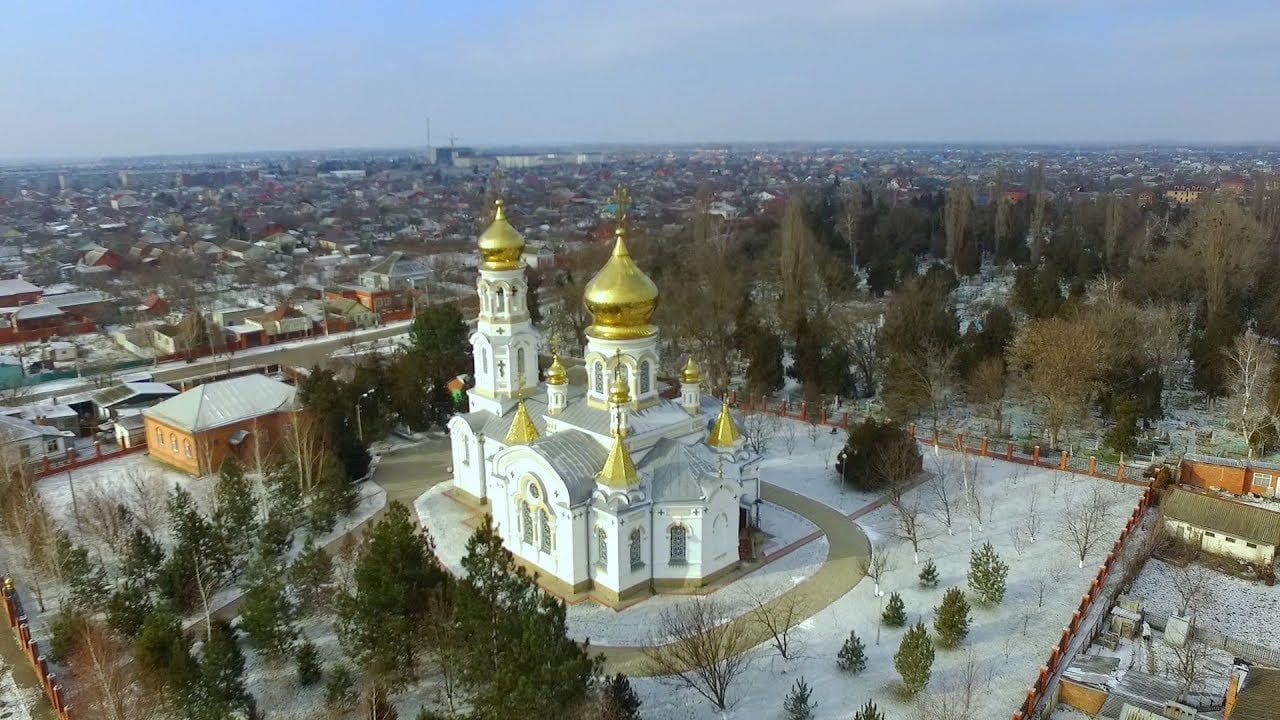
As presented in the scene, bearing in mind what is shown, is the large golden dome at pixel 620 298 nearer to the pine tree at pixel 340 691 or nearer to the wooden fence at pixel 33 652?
the pine tree at pixel 340 691

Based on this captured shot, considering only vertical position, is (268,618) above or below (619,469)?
below

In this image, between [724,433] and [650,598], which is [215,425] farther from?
[724,433]

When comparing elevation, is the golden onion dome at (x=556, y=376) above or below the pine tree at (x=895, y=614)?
above

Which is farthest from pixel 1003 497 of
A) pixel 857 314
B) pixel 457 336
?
pixel 457 336

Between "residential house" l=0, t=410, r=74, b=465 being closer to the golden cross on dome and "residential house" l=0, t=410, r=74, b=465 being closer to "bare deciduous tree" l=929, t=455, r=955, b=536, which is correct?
the golden cross on dome

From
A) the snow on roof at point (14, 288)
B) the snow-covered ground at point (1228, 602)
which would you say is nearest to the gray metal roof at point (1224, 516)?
the snow-covered ground at point (1228, 602)

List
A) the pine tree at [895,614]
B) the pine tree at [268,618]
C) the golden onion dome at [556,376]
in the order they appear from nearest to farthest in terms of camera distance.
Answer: the pine tree at [268,618]
the pine tree at [895,614]
the golden onion dome at [556,376]

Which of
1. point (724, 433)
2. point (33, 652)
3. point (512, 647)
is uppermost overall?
point (724, 433)

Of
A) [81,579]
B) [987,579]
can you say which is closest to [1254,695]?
[987,579]
